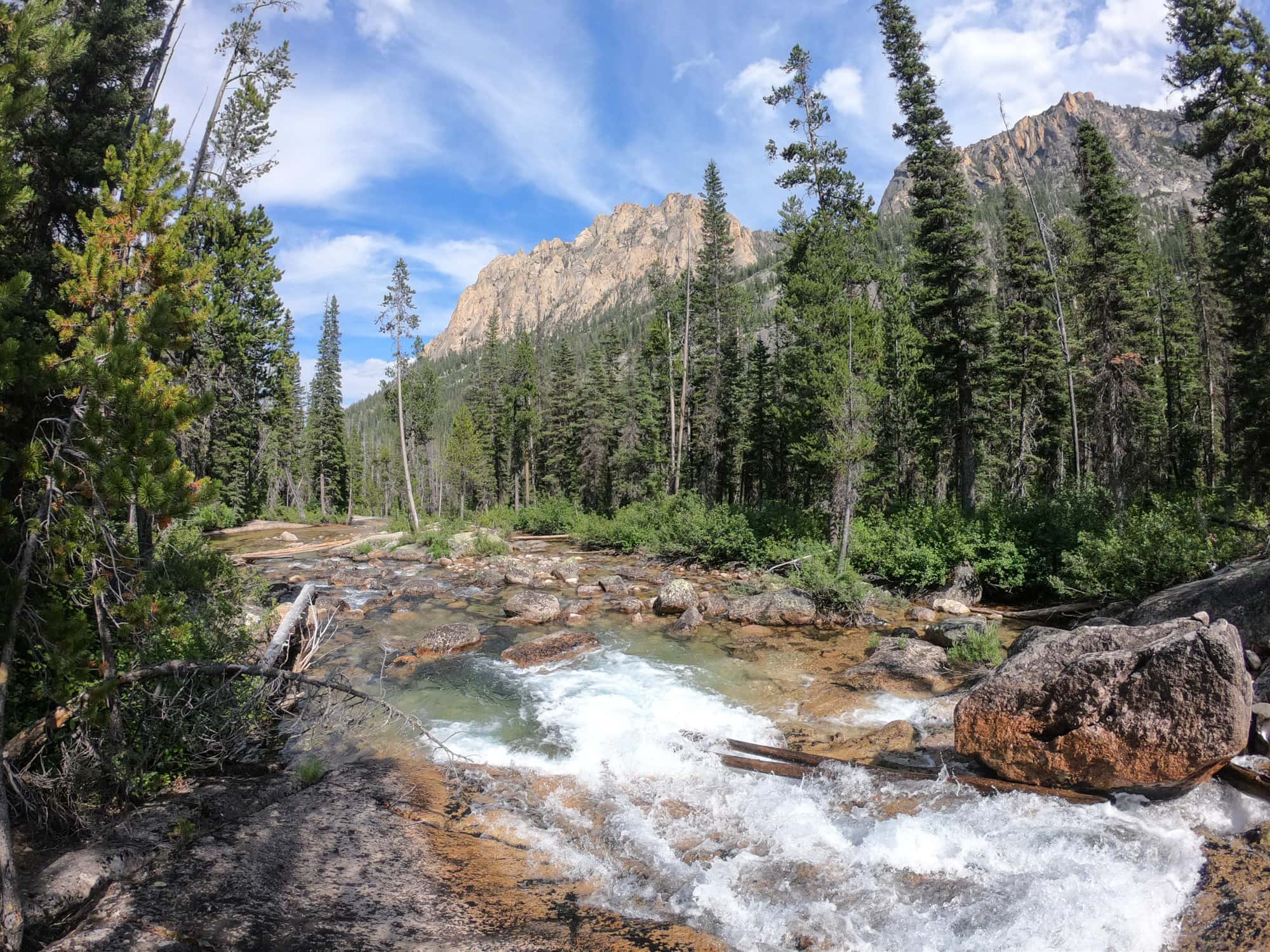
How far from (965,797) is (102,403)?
26.5 feet

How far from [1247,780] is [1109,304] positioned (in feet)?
78.7

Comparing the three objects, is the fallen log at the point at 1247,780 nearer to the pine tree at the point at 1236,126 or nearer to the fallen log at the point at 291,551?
the pine tree at the point at 1236,126

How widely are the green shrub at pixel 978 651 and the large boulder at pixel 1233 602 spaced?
200 centimetres

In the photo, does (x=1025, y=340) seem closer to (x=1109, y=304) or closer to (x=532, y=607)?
(x=1109, y=304)

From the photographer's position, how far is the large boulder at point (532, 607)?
15.0m

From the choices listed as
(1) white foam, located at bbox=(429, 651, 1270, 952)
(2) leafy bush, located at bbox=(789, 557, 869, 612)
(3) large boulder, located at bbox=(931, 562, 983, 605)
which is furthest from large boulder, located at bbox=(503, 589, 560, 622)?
(3) large boulder, located at bbox=(931, 562, 983, 605)

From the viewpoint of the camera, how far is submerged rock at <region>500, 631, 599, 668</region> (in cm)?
1152

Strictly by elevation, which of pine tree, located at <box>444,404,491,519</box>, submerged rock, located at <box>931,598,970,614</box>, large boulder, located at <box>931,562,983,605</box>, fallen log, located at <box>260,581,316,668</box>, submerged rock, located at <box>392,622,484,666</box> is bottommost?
submerged rock, located at <box>931,598,970,614</box>

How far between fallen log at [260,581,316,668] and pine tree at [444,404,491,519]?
40.9 metres

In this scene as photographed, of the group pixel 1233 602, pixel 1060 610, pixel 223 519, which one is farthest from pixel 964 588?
pixel 223 519

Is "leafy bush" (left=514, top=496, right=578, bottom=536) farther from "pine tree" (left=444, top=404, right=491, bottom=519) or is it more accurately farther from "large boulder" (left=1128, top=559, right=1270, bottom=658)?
"large boulder" (left=1128, top=559, right=1270, bottom=658)

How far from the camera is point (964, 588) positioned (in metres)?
15.5

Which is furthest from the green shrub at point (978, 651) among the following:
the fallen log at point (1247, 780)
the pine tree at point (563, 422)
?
the pine tree at point (563, 422)

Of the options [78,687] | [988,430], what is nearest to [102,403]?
[78,687]
